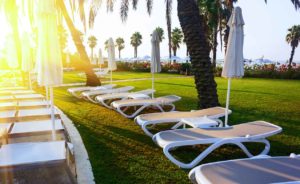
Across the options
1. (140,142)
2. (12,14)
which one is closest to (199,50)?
(140,142)

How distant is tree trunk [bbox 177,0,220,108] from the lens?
7359 mm

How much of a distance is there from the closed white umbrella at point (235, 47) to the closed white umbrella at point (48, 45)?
3.09 meters

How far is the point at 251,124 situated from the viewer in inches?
200

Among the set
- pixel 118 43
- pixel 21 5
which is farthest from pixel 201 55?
pixel 118 43

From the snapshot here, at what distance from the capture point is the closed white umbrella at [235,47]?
5.25m

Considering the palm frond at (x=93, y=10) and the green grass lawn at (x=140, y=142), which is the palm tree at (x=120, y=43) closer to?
the palm frond at (x=93, y=10)

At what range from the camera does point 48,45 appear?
4.13 meters

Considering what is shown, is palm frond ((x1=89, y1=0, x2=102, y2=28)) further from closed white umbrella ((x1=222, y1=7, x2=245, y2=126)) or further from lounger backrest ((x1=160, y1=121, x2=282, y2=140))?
lounger backrest ((x1=160, y1=121, x2=282, y2=140))

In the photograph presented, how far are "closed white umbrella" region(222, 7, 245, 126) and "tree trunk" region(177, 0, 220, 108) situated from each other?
Result: 78.6 inches

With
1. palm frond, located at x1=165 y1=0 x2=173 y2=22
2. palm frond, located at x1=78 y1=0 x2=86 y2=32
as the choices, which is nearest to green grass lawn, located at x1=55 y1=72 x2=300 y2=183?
palm frond, located at x1=165 y1=0 x2=173 y2=22

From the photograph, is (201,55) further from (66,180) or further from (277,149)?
(66,180)

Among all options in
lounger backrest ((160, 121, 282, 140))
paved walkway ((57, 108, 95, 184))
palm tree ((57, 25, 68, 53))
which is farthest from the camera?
palm tree ((57, 25, 68, 53))

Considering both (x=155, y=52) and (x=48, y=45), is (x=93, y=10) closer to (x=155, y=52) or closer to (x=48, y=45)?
(x=155, y=52)

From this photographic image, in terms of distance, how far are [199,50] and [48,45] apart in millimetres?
4313
